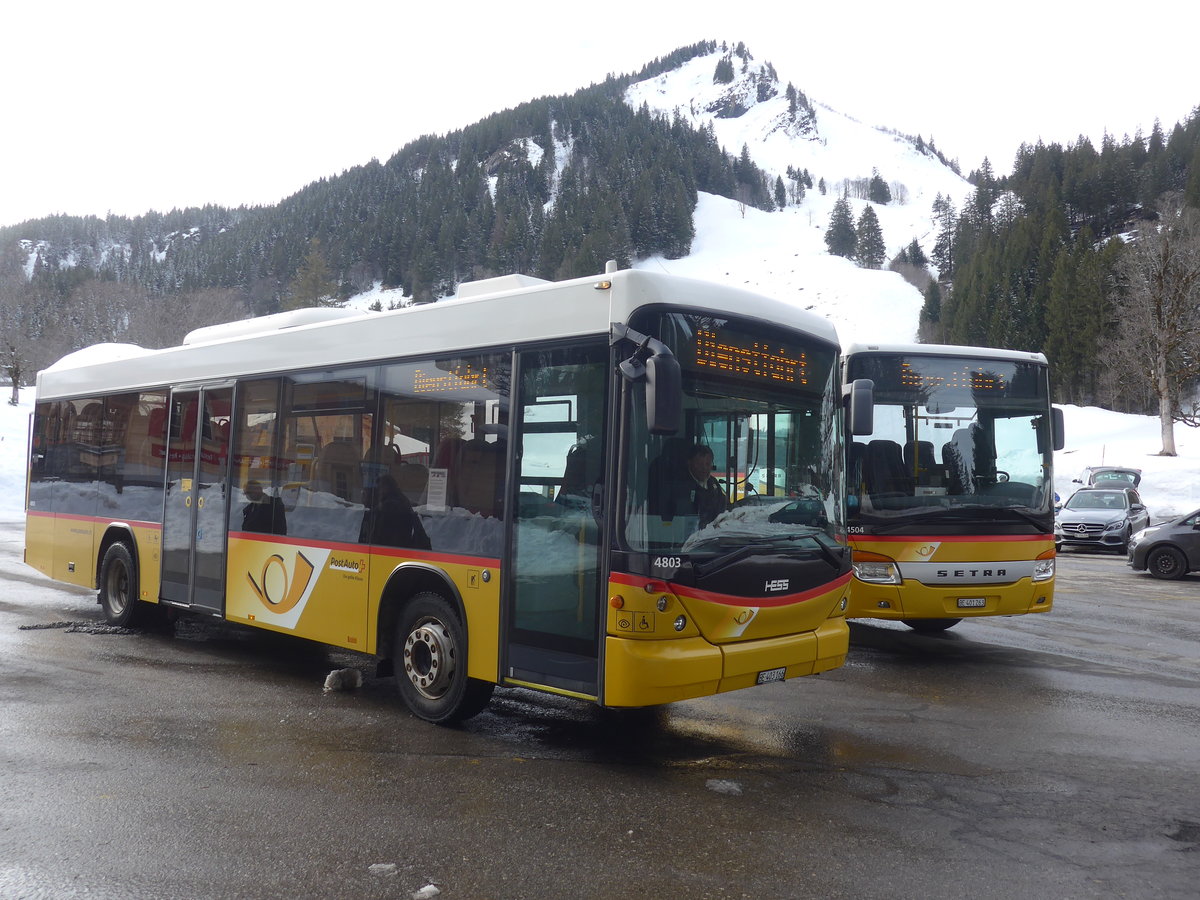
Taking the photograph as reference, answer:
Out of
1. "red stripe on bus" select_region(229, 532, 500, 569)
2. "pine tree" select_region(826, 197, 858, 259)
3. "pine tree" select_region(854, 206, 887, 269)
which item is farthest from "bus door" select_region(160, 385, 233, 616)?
"pine tree" select_region(826, 197, 858, 259)

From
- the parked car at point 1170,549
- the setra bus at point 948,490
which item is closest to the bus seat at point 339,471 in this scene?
the setra bus at point 948,490

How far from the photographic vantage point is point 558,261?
422 feet

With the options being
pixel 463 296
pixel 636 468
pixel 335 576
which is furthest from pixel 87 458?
pixel 636 468

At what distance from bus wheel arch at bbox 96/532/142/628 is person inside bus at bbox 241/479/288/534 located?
2361 millimetres

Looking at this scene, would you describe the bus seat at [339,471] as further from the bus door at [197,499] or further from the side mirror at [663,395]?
the side mirror at [663,395]

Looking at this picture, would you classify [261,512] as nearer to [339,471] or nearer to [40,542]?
[339,471]

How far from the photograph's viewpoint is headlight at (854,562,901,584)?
9062 millimetres

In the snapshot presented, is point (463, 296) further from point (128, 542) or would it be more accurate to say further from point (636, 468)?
point (128, 542)

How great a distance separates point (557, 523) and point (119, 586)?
6.68m

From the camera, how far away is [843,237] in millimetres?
153000

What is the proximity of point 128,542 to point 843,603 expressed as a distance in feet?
24.2

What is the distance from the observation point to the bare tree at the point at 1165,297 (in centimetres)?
4778

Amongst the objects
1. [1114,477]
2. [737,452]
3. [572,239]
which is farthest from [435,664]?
[572,239]

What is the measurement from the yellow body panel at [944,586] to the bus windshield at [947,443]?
11.1 inches
